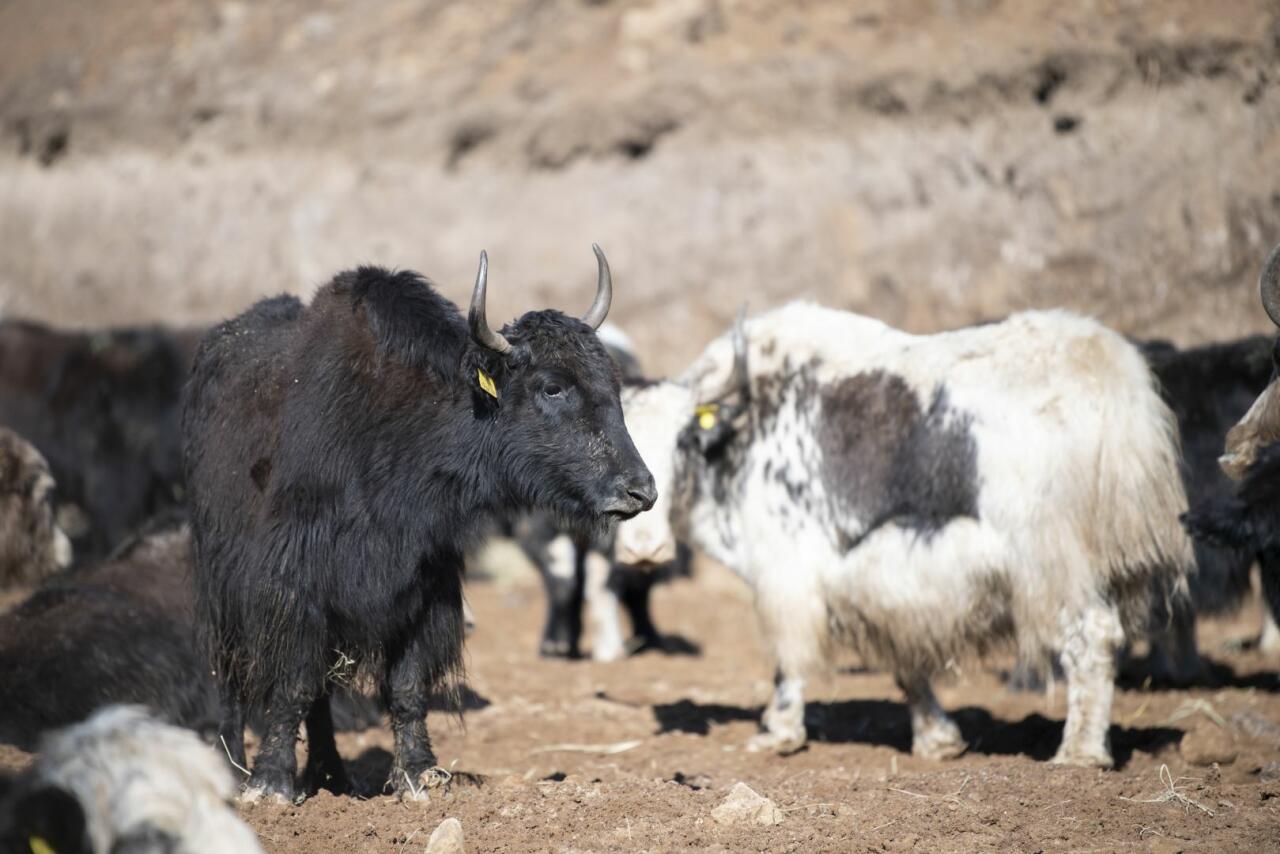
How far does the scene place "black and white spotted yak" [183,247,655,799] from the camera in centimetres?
505

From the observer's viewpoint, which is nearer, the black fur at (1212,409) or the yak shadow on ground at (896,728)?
the yak shadow on ground at (896,728)

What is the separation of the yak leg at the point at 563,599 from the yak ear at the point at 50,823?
22.4 ft

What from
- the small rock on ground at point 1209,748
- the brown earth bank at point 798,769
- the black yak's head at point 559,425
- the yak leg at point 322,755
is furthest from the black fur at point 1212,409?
the yak leg at point 322,755

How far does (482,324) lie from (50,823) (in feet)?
7.97

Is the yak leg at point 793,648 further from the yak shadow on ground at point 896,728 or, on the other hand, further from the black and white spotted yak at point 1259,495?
the black and white spotted yak at point 1259,495

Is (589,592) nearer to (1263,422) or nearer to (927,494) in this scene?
(927,494)

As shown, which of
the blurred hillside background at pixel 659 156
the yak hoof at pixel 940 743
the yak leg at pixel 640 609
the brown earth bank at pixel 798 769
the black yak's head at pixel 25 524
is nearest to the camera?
the brown earth bank at pixel 798 769

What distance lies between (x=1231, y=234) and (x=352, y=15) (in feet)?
35.4

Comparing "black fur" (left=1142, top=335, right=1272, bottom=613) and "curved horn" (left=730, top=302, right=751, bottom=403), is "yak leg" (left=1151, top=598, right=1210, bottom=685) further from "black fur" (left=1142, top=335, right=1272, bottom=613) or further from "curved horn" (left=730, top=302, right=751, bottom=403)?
"curved horn" (left=730, top=302, right=751, bottom=403)

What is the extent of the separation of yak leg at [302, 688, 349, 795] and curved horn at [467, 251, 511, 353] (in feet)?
5.25

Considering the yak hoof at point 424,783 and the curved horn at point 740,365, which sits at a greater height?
the curved horn at point 740,365

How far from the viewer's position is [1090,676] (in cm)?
609

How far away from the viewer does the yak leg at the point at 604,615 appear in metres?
9.67

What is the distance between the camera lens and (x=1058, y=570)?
611 cm
